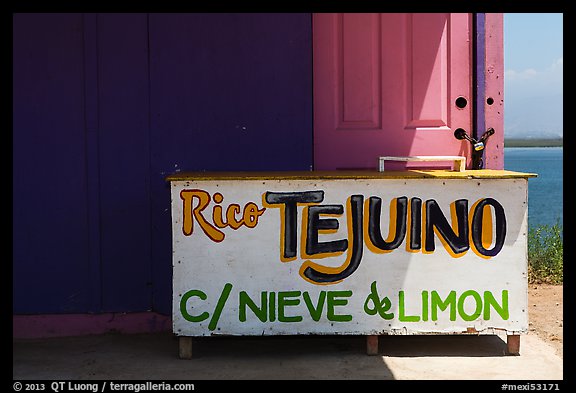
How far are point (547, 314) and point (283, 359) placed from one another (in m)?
2.06

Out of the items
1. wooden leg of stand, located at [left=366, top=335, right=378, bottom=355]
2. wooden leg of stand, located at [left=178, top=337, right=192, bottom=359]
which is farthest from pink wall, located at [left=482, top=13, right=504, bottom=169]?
wooden leg of stand, located at [left=178, top=337, right=192, bottom=359]

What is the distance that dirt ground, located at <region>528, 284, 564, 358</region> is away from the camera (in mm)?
4621

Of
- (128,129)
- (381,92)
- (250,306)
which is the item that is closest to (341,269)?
(250,306)

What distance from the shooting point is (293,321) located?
410 cm

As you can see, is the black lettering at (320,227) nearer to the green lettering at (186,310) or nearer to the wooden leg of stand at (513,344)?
the green lettering at (186,310)

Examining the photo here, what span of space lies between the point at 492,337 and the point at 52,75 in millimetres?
3105

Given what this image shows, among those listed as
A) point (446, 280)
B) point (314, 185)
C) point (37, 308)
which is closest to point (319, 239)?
point (314, 185)

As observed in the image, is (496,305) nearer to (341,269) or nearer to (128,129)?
(341,269)

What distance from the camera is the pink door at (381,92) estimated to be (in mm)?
4898

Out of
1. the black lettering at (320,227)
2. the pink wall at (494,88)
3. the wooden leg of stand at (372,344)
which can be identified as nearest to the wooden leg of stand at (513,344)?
the wooden leg of stand at (372,344)

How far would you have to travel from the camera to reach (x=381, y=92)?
4.91 metres

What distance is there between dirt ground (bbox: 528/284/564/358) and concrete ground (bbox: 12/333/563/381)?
0.37ft

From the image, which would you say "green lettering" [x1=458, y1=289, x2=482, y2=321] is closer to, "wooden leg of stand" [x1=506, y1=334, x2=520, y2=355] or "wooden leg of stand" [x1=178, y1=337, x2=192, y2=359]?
"wooden leg of stand" [x1=506, y1=334, x2=520, y2=355]

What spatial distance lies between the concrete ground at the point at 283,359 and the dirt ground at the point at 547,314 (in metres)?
0.11
